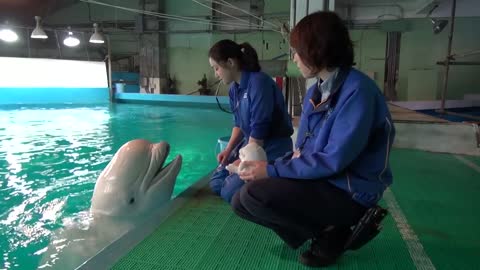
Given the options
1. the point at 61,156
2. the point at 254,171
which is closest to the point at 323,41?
the point at 254,171

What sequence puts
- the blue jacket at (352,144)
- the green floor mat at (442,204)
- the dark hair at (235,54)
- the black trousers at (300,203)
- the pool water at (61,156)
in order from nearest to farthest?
1. the blue jacket at (352,144)
2. the black trousers at (300,203)
3. the green floor mat at (442,204)
4. the dark hair at (235,54)
5. the pool water at (61,156)

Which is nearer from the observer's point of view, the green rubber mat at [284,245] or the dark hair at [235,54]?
the green rubber mat at [284,245]

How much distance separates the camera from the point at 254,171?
1545 millimetres

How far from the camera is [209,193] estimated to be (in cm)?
283

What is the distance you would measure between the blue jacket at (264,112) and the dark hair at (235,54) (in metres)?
A: 0.07

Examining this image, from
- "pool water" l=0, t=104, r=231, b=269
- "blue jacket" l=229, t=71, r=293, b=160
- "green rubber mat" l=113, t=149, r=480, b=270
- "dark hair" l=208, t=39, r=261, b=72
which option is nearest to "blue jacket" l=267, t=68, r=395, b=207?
"green rubber mat" l=113, t=149, r=480, b=270

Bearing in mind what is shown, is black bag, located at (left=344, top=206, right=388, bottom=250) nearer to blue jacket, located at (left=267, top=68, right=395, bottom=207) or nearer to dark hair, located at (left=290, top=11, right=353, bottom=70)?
blue jacket, located at (left=267, top=68, right=395, bottom=207)

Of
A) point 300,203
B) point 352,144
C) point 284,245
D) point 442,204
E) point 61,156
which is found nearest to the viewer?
point 352,144

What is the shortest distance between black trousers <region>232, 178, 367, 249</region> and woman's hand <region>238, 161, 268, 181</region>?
0.04m

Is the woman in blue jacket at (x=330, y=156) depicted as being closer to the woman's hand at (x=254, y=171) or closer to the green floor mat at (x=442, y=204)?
the woman's hand at (x=254, y=171)

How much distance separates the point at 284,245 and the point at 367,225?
57cm

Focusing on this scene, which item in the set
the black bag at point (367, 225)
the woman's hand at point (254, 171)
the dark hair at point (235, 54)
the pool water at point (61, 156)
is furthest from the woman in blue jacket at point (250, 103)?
the pool water at point (61, 156)

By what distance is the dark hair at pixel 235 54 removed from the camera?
2.53 metres

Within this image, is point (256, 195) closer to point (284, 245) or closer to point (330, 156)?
point (330, 156)
